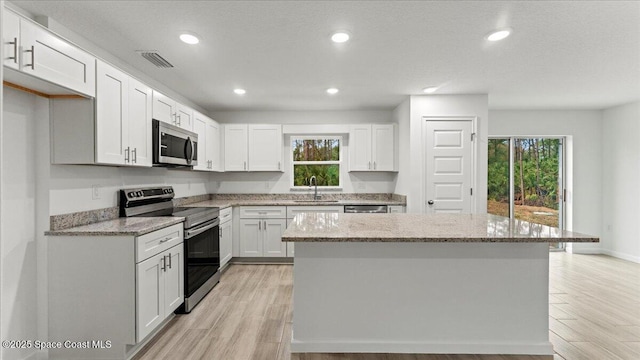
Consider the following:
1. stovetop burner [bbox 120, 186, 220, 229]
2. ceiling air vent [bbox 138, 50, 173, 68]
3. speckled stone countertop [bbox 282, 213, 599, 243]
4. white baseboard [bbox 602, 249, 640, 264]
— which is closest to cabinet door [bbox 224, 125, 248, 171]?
stovetop burner [bbox 120, 186, 220, 229]

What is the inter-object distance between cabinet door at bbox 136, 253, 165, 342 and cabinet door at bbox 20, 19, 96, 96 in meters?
1.31

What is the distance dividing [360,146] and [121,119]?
3.31 meters

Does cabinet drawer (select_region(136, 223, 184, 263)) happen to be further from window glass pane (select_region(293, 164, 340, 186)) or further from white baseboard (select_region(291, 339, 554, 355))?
window glass pane (select_region(293, 164, 340, 186))

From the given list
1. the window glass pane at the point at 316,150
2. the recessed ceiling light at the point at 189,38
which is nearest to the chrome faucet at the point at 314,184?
the window glass pane at the point at 316,150

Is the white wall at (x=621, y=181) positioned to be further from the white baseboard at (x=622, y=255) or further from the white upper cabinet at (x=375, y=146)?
the white upper cabinet at (x=375, y=146)

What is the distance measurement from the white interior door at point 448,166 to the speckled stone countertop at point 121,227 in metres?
3.18

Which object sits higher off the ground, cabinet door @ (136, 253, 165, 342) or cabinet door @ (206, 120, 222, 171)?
cabinet door @ (206, 120, 222, 171)

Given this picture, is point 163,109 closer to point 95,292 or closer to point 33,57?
point 33,57

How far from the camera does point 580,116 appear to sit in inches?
220

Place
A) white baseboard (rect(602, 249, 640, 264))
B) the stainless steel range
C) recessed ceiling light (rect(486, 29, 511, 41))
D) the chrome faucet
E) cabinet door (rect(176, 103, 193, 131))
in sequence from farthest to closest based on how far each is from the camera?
the chrome faucet < white baseboard (rect(602, 249, 640, 264)) < cabinet door (rect(176, 103, 193, 131)) < the stainless steel range < recessed ceiling light (rect(486, 29, 511, 41))

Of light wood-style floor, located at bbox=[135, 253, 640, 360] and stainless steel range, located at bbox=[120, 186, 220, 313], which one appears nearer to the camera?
light wood-style floor, located at bbox=[135, 253, 640, 360]

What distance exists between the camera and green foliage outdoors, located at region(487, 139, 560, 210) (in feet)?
18.5

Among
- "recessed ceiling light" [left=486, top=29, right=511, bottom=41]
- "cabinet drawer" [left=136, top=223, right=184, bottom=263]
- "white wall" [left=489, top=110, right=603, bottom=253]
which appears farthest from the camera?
"white wall" [left=489, top=110, right=603, bottom=253]

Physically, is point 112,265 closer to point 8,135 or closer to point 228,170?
point 8,135
